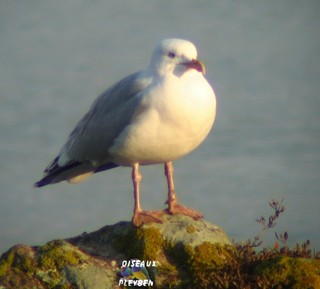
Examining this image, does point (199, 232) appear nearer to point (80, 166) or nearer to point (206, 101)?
point (206, 101)

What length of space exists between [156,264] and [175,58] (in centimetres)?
189

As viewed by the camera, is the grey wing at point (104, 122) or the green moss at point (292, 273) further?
the grey wing at point (104, 122)

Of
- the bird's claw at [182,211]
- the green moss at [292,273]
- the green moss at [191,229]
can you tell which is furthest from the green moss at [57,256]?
the green moss at [292,273]

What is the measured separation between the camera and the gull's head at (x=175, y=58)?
8391mm

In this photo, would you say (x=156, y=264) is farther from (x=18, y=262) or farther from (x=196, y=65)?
(x=196, y=65)

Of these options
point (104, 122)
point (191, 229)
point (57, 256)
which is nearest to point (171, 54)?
point (104, 122)

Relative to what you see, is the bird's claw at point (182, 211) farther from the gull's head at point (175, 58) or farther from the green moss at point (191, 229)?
the gull's head at point (175, 58)

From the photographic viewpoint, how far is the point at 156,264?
7.50 meters

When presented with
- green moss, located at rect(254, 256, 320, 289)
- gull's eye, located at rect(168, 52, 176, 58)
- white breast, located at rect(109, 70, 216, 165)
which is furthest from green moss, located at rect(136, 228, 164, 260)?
gull's eye, located at rect(168, 52, 176, 58)

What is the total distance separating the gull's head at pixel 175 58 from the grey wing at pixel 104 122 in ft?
0.61

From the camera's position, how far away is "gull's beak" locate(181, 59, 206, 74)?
8.23 meters

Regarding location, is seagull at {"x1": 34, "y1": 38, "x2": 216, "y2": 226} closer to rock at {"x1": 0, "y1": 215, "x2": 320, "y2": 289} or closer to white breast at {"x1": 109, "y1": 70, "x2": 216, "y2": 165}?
white breast at {"x1": 109, "y1": 70, "x2": 216, "y2": 165}

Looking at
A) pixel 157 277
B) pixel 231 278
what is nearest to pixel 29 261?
pixel 157 277

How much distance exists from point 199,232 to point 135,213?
25.9 inches
